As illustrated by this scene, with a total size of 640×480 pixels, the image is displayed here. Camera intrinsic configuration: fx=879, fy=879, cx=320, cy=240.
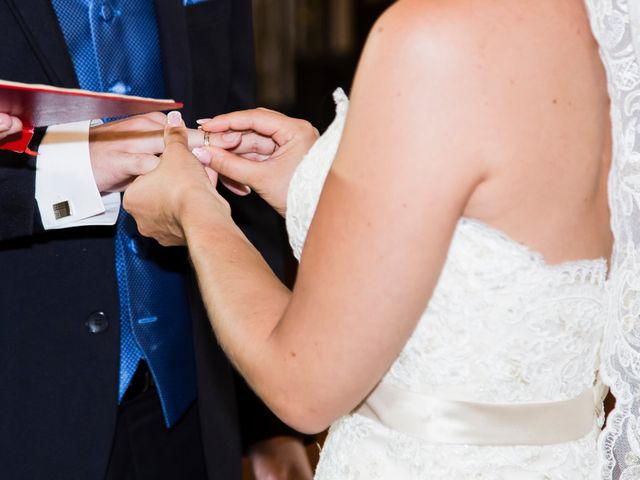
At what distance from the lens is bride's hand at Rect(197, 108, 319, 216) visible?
1.68 metres

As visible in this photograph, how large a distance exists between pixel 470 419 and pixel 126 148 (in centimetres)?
87

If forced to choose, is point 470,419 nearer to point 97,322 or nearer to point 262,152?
point 262,152

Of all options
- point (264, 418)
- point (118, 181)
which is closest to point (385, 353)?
point (118, 181)

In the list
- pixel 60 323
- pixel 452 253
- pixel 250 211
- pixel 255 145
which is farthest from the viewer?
pixel 250 211

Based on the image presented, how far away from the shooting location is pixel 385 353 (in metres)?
1.20

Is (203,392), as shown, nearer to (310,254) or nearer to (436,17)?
(310,254)

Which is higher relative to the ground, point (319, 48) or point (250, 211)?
point (250, 211)

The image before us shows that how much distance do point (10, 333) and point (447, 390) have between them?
0.94 m

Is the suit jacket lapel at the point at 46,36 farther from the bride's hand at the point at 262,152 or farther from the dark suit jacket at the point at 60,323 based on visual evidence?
the bride's hand at the point at 262,152

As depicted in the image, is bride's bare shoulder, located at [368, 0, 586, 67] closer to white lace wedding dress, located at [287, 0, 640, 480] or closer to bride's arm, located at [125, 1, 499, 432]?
bride's arm, located at [125, 1, 499, 432]

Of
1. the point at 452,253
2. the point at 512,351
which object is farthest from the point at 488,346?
the point at 452,253

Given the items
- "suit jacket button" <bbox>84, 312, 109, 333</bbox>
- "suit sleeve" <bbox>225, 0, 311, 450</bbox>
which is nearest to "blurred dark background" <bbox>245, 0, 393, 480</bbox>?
"suit sleeve" <bbox>225, 0, 311, 450</bbox>

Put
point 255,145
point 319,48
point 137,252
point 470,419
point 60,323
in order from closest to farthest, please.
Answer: point 470,419 → point 255,145 → point 60,323 → point 137,252 → point 319,48

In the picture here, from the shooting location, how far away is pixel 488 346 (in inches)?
51.1
